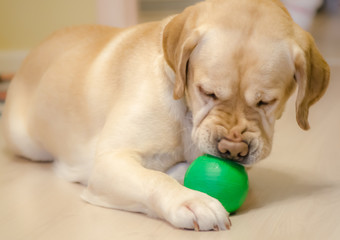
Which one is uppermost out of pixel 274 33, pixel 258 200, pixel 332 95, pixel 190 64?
pixel 274 33

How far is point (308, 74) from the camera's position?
74.1 inches

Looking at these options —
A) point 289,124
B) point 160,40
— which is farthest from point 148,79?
point 289,124

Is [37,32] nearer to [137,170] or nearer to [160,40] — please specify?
[160,40]

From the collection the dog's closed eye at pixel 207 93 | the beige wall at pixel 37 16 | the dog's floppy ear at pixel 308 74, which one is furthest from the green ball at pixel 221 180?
the beige wall at pixel 37 16

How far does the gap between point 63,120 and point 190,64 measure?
0.72 metres

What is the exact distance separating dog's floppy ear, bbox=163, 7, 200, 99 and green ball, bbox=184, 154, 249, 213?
0.26m

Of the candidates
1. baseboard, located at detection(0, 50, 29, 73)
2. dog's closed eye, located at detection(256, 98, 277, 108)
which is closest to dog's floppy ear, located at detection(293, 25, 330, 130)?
Answer: dog's closed eye, located at detection(256, 98, 277, 108)

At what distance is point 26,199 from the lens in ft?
7.01

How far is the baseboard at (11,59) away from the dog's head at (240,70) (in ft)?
9.13

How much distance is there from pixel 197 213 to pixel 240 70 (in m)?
0.48

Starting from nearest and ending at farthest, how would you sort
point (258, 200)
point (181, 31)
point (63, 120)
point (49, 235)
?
point (49, 235) < point (181, 31) < point (258, 200) < point (63, 120)

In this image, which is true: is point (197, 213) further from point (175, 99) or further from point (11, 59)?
point (11, 59)

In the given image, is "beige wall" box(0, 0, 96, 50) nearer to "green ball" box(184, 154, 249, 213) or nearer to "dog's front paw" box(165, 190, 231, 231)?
"green ball" box(184, 154, 249, 213)

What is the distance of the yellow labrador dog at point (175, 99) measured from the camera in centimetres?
177
